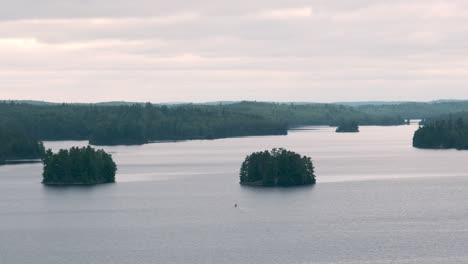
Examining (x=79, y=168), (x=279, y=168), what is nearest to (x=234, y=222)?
(x=279, y=168)

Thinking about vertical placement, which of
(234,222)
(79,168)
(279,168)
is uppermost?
(79,168)

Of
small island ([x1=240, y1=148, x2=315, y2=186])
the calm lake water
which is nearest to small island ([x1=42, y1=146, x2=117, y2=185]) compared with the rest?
the calm lake water

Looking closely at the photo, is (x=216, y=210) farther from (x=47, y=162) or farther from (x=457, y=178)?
(x=457, y=178)

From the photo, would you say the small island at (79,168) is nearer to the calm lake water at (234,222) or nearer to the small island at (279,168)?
the calm lake water at (234,222)

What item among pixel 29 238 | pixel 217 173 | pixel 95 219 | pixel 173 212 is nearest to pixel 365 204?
pixel 173 212

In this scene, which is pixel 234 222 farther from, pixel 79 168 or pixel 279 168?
pixel 79 168

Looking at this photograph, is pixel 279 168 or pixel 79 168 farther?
pixel 79 168
